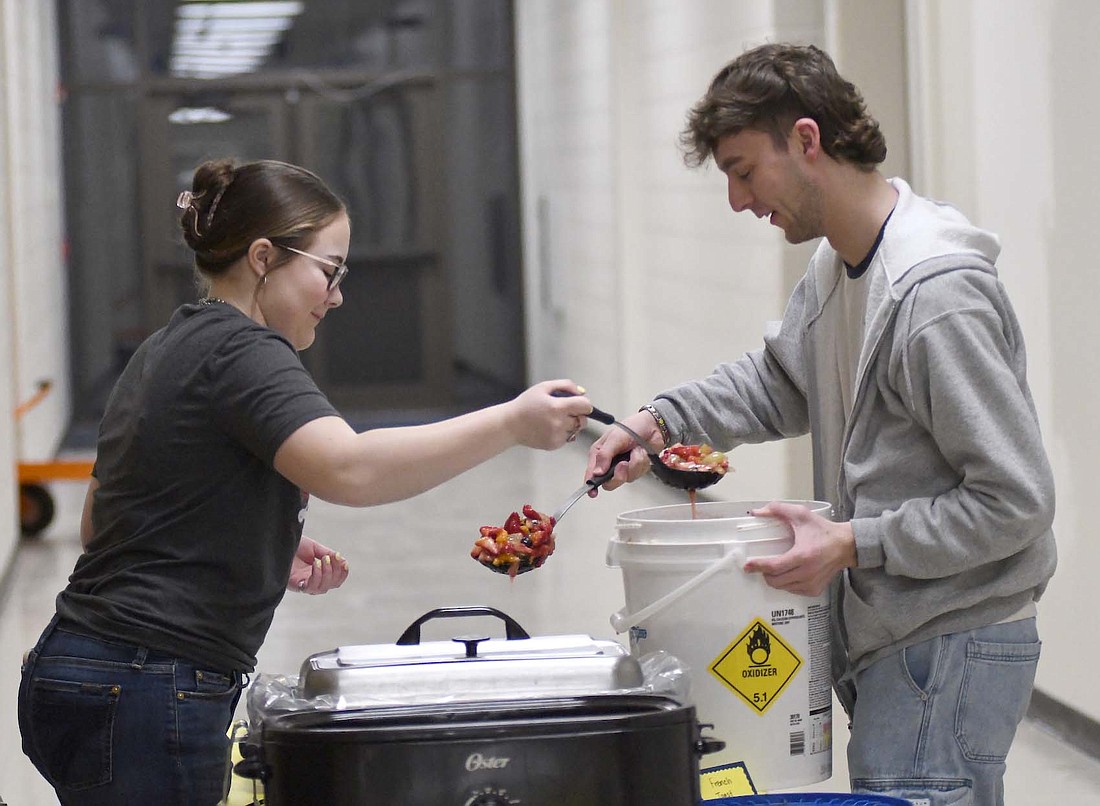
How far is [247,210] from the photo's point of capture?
5.95 ft

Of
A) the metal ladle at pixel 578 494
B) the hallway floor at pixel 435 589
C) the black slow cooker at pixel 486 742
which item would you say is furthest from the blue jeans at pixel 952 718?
the hallway floor at pixel 435 589

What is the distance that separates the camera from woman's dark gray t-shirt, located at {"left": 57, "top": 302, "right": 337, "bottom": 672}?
169cm

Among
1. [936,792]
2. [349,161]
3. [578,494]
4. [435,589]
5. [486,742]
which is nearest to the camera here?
[486,742]

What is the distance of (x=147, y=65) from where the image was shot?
1159cm

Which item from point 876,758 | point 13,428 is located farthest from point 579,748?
point 13,428

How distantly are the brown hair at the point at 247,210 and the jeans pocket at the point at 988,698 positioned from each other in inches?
39.8

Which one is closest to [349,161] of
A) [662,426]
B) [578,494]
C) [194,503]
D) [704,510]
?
[662,426]

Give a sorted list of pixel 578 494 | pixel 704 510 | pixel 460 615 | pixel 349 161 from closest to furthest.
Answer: pixel 460 615, pixel 578 494, pixel 704 510, pixel 349 161

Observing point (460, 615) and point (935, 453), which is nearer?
point (460, 615)

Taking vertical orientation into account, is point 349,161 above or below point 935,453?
above

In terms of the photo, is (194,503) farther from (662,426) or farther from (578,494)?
(662,426)

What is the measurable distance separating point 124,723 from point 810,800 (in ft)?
2.74

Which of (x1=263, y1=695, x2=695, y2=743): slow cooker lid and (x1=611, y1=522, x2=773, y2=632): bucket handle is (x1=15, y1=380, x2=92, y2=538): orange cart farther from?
(x1=263, y1=695, x2=695, y2=743): slow cooker lid

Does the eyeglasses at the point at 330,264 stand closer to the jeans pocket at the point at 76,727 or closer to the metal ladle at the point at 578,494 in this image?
the metal ladle at the point at 578,494
